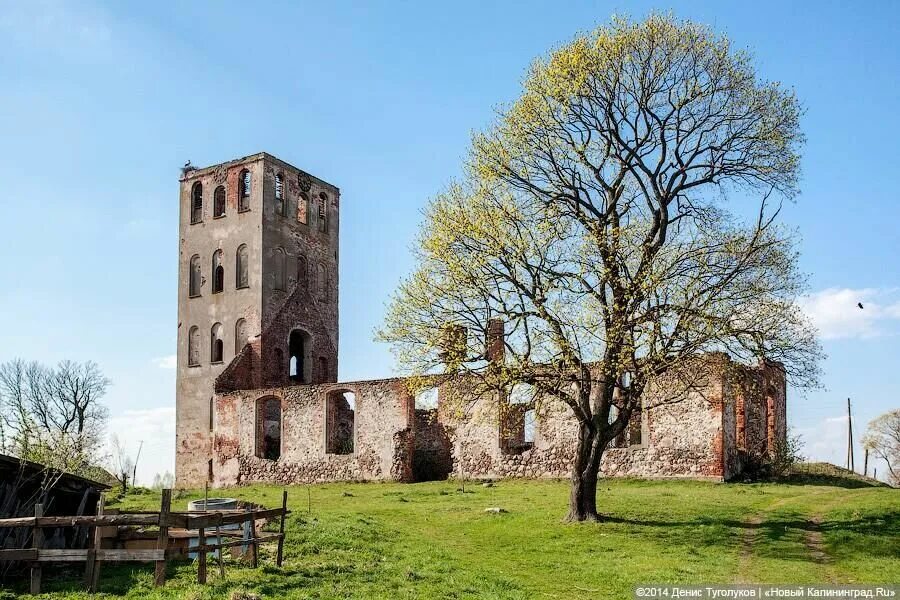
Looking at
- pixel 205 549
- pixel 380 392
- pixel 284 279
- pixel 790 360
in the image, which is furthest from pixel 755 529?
pixel 284 279

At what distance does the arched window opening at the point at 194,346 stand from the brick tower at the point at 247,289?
5 centimetres

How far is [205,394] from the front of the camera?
141 ft

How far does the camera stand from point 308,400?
1404 inches

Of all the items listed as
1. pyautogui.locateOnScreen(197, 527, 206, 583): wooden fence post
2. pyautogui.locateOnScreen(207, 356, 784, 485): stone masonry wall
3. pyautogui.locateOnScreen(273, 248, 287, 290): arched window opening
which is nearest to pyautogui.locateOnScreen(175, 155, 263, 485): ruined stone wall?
pyautogui.locateOnScreen(273, 248, 287, 290): arched window opening

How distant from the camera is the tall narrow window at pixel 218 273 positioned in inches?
1740

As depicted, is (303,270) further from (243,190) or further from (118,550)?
(118,550)

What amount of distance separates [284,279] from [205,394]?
6.64m

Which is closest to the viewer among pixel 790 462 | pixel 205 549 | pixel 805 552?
pixel 205 549

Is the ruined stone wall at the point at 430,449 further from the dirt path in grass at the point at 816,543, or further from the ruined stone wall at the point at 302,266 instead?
the dirt path in grass at the point at 816,543

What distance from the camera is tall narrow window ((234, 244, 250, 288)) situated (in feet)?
141

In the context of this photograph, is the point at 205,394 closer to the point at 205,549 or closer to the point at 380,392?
the point at 380,392

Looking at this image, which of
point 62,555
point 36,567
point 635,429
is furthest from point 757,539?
point 635,429

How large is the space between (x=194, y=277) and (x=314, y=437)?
14.3m

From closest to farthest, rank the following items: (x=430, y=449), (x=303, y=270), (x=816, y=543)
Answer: (x=816, y=543) → (x=430, y=449) → (x=303, y=270)
